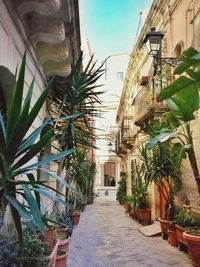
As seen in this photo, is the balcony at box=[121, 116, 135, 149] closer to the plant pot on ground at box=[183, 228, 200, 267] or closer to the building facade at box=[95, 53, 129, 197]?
the plant pot on ground at box=[183, 228, 200, 267]

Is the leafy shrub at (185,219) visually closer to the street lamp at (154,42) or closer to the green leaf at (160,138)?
the green leaf at (160,138)

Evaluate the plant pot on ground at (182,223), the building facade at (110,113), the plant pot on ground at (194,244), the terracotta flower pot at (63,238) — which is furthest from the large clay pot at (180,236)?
the building facade at (110,113)

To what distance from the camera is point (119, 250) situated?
7.98m

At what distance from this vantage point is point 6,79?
4504mm

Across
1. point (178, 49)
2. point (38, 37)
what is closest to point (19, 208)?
point (38, 37)

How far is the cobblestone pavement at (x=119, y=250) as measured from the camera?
6.77m

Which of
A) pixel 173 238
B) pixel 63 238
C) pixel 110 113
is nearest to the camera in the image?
pixel 63 238

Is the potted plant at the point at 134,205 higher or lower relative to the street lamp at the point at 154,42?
lower

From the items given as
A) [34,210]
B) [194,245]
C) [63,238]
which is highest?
[34,210]

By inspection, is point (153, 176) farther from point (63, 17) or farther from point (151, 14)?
point (151, 14)

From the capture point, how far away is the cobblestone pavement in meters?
6.77

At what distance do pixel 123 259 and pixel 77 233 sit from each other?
3.59 m

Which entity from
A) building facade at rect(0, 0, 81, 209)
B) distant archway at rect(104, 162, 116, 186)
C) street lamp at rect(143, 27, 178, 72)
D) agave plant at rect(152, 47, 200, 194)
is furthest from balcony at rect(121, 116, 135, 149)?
distant archway at rect(104, 162, 116, 186)

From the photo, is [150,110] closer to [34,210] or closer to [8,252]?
[8,252]
